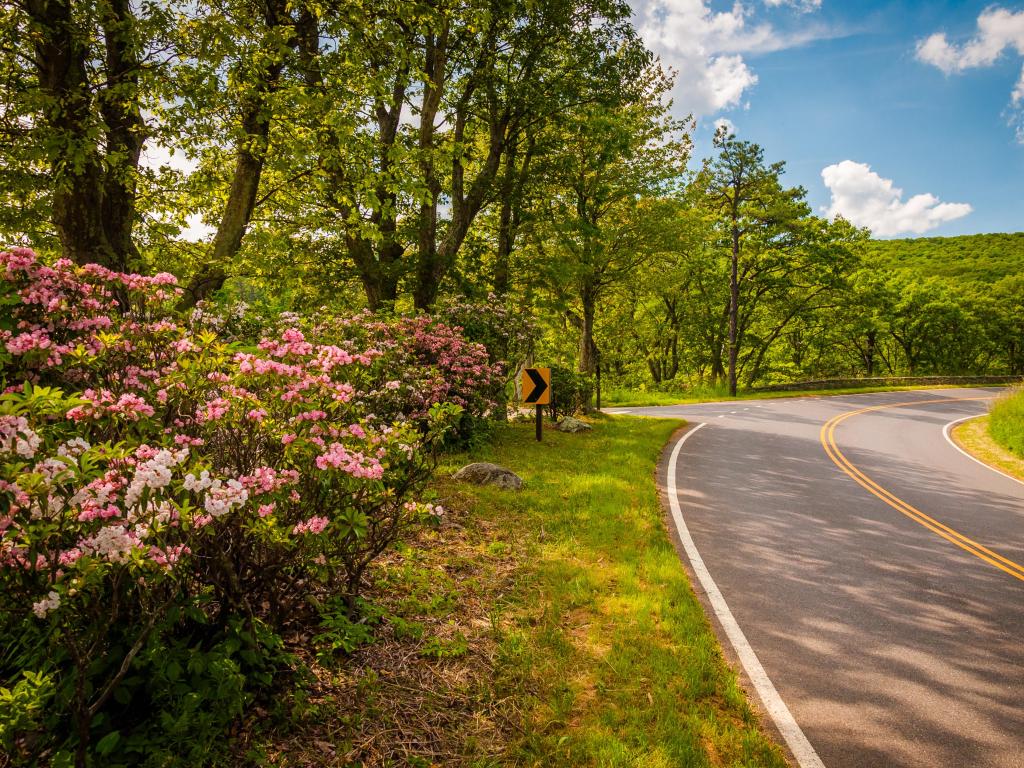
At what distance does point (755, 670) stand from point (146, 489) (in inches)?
189

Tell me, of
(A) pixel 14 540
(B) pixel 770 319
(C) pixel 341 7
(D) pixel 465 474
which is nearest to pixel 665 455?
(D) pixel 465 474

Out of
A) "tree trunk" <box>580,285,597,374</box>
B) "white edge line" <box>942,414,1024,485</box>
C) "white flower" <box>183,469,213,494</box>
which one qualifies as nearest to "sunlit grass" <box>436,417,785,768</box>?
"white flower" <box>183,469,213,494</box>

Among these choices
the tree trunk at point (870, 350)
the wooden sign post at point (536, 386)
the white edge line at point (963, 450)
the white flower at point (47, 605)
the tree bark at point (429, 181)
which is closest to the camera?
the white flower at point (47, 605)

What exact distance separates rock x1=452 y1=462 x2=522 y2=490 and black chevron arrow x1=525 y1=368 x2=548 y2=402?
150 inches

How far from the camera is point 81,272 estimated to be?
414cm

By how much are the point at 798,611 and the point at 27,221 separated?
38.2 feet

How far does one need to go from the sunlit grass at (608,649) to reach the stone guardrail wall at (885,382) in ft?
102

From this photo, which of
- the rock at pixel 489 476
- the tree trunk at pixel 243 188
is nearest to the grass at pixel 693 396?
the rock at pixel 489 476

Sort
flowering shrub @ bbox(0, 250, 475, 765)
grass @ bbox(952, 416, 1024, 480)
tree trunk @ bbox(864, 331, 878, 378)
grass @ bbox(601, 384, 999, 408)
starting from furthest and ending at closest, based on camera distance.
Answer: tree trunk @ bbox(864, 331, 878, 378), grass @ bbox(601, 384, 999, 408), grass @ bbox(952, 416, 1024, 480), flowering shrub @ bbox(0, 250, 475, 765)

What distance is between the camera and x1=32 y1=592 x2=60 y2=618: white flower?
7.34ft

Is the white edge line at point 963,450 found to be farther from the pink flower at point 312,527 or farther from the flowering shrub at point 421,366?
the pink flower at point 312,527

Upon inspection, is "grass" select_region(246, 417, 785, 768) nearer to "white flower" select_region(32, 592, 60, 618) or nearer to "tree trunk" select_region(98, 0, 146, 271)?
"white flower" select_region(32, 592, 60, 618)

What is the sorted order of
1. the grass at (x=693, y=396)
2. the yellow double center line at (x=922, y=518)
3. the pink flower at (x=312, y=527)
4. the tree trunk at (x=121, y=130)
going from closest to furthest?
the pink flower at (x=312, y=527)
the tree trunk at (x=121, y=130)
the yellow double center line at (x=922, y=518)
the grass at (x=693, y=396)

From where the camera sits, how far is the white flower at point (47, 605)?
224cm
